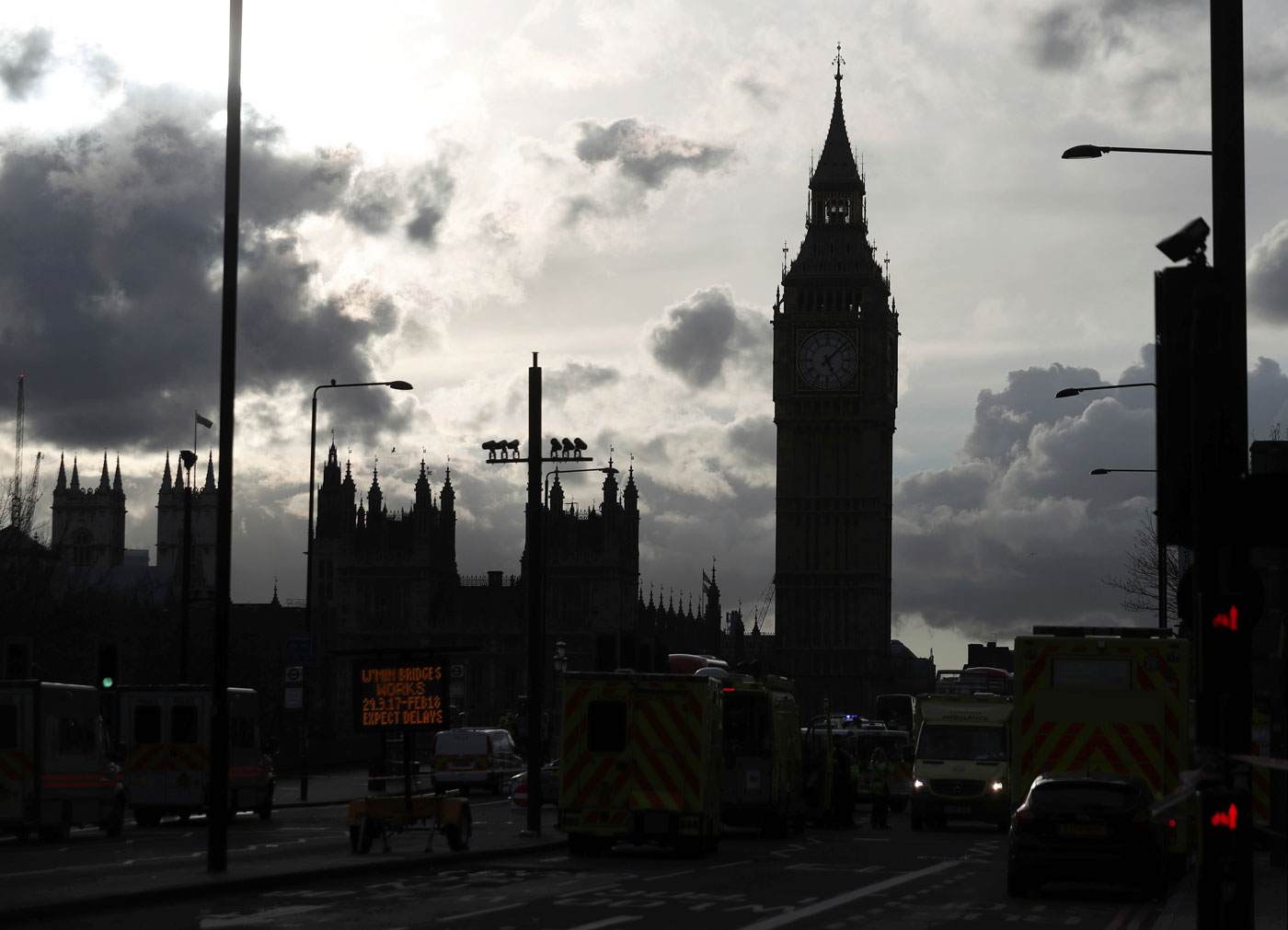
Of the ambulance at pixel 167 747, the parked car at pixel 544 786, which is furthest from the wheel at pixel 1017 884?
the parked car at pixel 544 786

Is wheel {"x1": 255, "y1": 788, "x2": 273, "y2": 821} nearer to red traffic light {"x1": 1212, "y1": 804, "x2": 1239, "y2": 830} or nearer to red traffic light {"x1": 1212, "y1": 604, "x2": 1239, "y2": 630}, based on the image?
red traffic light {"x1": 1212, "y1": 804, "x2": 1239, "y2": 830}

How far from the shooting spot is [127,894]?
1905cm

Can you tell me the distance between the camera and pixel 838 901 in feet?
67.4

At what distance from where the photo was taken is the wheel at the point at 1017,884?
21844 millimetres

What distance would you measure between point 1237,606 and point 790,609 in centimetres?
14106

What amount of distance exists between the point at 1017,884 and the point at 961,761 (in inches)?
732

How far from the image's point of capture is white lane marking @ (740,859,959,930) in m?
17.7

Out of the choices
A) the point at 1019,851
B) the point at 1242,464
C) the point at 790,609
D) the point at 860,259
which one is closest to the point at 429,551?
the point at 790,609

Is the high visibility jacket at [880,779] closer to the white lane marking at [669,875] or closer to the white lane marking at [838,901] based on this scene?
the white lane marking at [838,901]

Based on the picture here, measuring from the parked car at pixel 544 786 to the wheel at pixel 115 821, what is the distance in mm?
9545

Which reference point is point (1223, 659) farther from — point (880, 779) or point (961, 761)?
point (961, 761)

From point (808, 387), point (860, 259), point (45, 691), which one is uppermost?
point (860, 259)

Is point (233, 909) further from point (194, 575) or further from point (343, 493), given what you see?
point (194, 575)

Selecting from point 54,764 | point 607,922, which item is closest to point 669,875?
point 607,922
